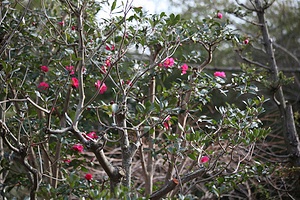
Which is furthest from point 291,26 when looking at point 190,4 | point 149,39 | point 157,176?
point 149,39

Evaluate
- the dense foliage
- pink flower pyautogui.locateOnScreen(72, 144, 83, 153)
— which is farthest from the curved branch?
pink flower pyautogui.locateOnScreen(72, 144, 83, 153)

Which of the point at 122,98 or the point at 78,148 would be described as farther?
the point at 78,148

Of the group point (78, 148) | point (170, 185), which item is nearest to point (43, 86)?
point (78, 148)

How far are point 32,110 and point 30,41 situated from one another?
357mm

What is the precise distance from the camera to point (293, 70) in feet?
13.3

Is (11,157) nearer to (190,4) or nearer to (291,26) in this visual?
(190,4)

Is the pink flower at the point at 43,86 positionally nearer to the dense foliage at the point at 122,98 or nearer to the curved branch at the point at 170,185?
the dense foliage at the point at 122,98

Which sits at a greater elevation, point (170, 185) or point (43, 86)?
point (43, 86)

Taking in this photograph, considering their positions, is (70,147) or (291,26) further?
(291,26)

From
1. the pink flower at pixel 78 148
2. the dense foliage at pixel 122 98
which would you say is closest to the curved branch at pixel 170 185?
the dense foliage at pixel 122 98

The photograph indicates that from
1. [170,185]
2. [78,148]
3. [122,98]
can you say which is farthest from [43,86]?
[170,185]

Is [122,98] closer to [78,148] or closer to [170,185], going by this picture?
[170,185]

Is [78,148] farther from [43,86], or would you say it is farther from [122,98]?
[122,98]

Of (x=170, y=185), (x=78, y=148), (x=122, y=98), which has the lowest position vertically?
(x=170, y=185)
